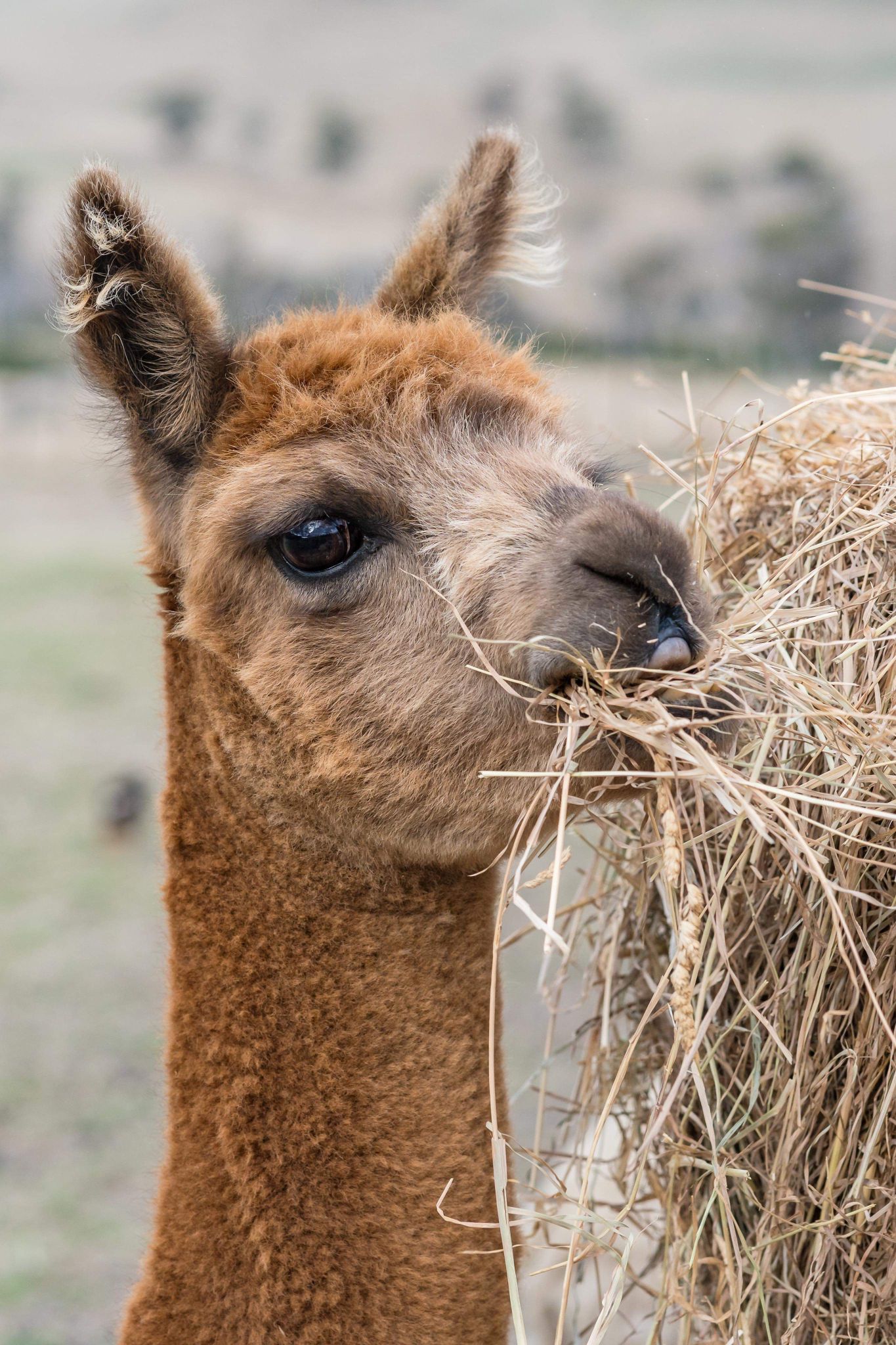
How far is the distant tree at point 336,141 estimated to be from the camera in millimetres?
24109

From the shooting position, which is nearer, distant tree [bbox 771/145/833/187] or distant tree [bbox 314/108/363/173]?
distant tree [bbox 771/145/833/187]

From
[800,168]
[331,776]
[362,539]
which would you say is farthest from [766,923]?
[800,168]

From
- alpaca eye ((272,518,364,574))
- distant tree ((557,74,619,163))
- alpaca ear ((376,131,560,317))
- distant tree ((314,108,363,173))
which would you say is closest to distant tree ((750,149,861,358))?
distant tree ((557,74,619,163))

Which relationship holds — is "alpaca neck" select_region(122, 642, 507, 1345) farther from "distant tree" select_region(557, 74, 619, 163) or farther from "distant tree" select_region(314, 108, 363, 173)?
"distant tree" select_region(314, 108, 363, 173)

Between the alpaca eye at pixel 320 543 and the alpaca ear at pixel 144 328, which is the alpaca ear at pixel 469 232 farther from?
the alpaca eye at pixel 320 543

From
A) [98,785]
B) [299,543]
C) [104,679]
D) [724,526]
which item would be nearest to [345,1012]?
[299,543]

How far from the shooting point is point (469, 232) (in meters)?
2.45

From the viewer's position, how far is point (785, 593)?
190cm

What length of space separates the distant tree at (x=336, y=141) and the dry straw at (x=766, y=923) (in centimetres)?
2432

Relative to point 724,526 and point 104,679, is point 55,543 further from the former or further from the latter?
point 724,526

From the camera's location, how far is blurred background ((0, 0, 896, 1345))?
456 cm

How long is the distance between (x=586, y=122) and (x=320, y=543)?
2147cm

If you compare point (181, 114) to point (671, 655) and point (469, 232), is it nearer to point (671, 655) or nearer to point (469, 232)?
point (469, 232)

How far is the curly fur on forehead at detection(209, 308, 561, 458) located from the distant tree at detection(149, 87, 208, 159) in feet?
77.9
